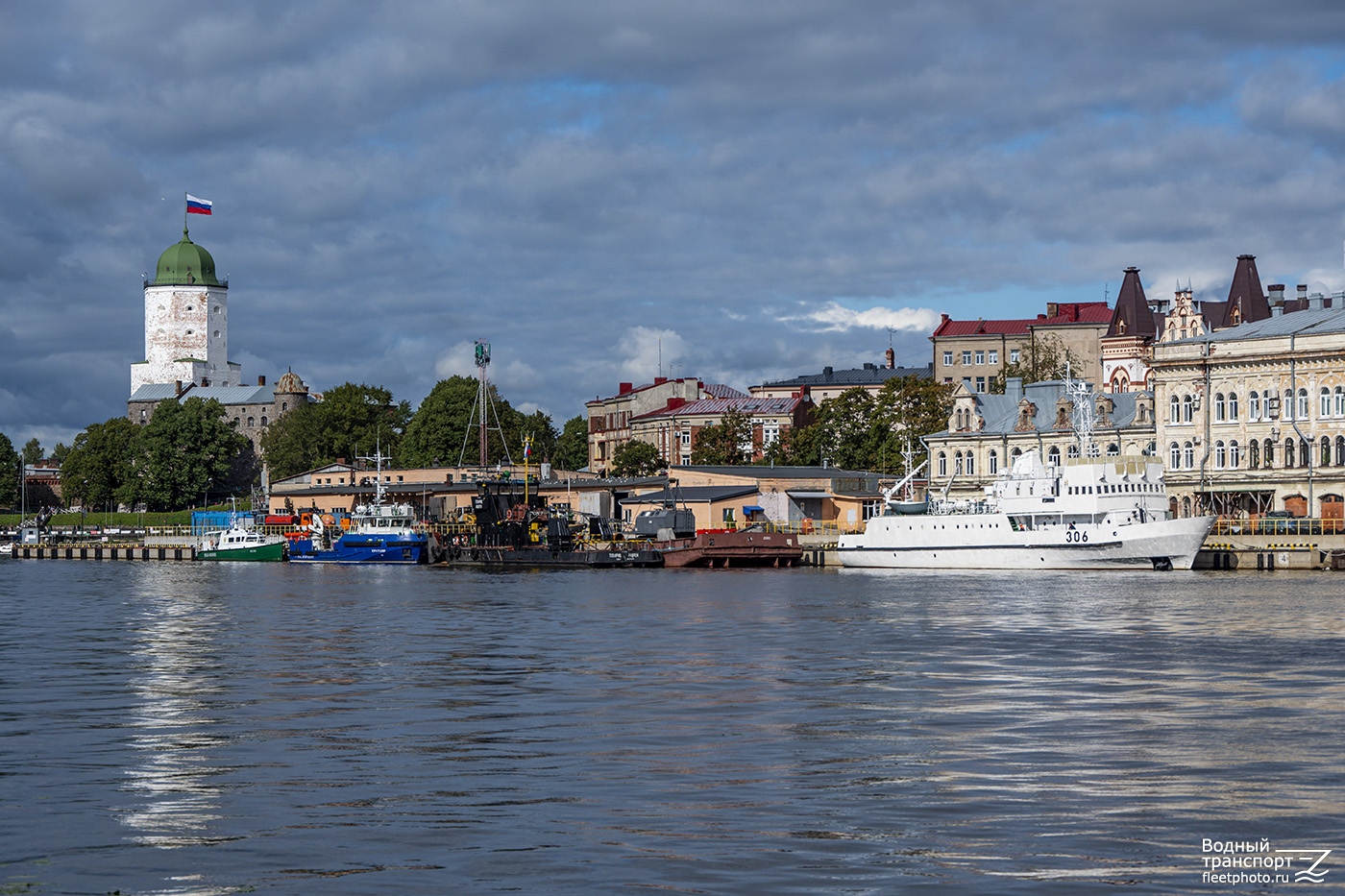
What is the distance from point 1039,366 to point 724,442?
32017 mm

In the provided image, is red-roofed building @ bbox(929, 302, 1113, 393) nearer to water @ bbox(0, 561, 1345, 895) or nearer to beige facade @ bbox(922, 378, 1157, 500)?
beige facade @ bbox(922, 378, 1157, 500)

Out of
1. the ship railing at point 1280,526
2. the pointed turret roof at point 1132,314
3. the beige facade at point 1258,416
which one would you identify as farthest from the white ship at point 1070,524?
the pointed turret roof at point 1132,314

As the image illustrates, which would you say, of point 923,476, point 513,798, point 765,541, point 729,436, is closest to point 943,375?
point 729,436

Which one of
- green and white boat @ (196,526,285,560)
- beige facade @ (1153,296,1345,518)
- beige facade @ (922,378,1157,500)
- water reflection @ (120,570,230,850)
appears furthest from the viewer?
green and white boat @ (196,526,285,560)

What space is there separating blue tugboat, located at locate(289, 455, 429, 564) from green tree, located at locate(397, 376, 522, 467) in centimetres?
4263

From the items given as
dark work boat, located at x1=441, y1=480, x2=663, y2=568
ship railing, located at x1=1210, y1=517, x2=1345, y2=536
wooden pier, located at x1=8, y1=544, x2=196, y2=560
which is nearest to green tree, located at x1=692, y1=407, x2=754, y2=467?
dark work boat, located at x1=441, y1=480, x2=663, y2=568

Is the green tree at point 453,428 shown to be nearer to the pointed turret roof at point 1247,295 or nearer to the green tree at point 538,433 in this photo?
the green tree at point 538,433

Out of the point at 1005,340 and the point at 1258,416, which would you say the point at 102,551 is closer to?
the point at 1005,340

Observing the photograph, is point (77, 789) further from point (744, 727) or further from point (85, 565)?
point (85, 565)

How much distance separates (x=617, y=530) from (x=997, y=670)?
98.5 meters

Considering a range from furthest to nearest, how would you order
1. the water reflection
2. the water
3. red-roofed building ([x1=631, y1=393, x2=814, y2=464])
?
red-roofed building ([x1=631, y1=393, x2=814, y2=464]) → the water reflection → the water

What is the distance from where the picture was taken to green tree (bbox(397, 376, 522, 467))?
17588 centimetres

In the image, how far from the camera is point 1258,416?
106 meters

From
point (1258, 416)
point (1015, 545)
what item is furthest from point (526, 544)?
point (1258, 416)
